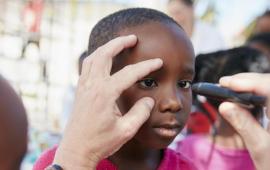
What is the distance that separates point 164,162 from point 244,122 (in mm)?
625

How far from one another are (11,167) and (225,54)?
1.83 m

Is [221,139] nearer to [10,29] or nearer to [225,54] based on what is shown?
[225,54]

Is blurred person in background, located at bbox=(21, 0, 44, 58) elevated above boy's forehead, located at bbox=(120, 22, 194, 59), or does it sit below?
below

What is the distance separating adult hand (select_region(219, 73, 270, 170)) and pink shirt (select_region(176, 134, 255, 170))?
145cm

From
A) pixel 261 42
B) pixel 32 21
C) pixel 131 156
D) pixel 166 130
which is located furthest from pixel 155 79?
pixel 32 21

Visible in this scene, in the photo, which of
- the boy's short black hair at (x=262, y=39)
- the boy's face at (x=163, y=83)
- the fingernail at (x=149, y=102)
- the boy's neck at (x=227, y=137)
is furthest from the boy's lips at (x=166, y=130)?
the boy's short black hair at (x=262, y=39)

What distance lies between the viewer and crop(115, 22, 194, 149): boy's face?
137cm

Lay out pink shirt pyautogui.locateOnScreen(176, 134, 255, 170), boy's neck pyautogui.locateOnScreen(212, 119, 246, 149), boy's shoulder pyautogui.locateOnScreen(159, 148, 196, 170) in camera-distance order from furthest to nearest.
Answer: boy's neck pyautogui.locateOnScreen(212, 119, 246, 149), pink shirt pyautogui.locateOnScreen(176, 134, 255, 170), boy's shoulder pyautogui.locateOnScreen(159, 148, 196, 170)

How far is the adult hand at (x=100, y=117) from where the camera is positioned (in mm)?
1203

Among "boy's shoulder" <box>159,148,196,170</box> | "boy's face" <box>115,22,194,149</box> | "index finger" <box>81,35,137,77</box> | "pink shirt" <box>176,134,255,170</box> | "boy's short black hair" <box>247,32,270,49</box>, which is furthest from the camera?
→ "boy's short black hair" <box>247,32,270,49</box>

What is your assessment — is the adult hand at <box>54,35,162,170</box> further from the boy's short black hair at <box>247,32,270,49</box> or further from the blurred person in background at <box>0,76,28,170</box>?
the boy's short black hair at <box>247,32,270,49</box>

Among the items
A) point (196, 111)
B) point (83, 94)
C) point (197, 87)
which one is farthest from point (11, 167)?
point (196, 111)

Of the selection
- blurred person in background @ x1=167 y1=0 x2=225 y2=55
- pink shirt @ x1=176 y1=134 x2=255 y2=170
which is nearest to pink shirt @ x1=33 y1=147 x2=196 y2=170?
pink shirt @ x1=176 y1=134 x2=255 y2=170

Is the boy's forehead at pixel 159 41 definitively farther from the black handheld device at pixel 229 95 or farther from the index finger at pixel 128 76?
the black handheld device at pixel 229 95
